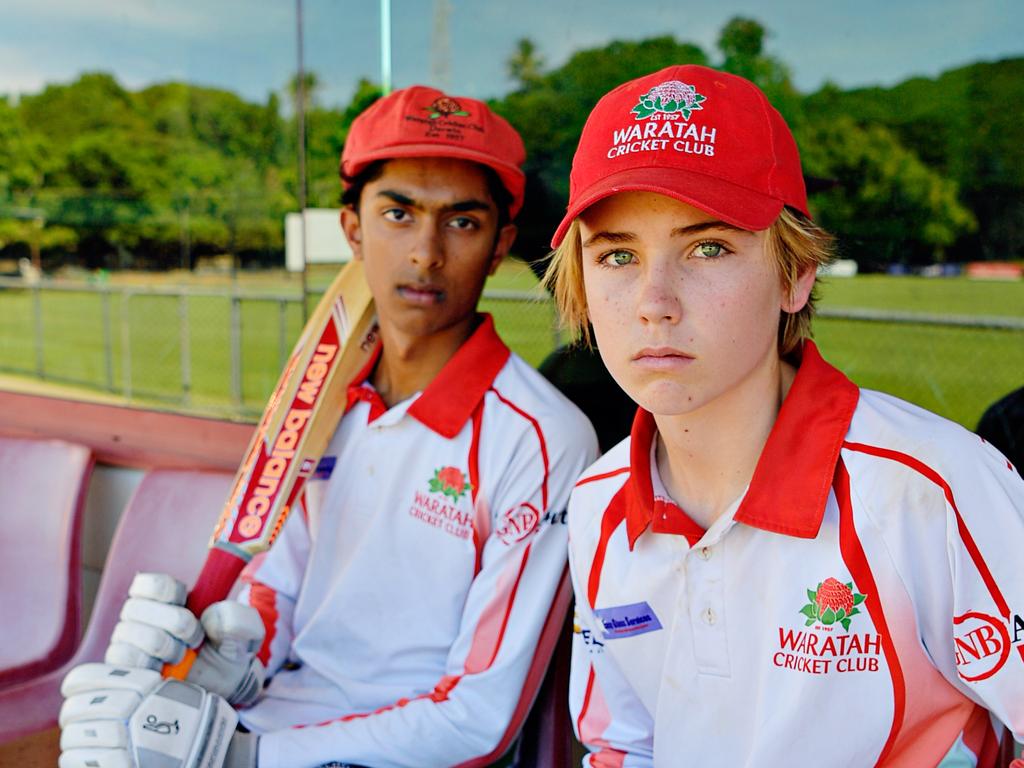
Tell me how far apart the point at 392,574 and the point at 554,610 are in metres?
0.31

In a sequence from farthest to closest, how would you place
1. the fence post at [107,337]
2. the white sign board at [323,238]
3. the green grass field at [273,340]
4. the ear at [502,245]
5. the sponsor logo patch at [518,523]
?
the fence post at [107,337] → the white sign board at [323,238] → the green grass field at [273,340] → the ear at [502,245] → the sponsor logo patch at [518,523]

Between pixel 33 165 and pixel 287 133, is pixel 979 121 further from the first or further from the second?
pixel 33 165

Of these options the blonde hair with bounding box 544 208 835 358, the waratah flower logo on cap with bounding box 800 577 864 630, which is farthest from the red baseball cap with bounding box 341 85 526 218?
the waratah flower logo on cap with bounding box 800 577 864 630

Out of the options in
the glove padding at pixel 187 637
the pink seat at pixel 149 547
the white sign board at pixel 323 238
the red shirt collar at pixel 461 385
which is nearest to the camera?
the glove padding at pixel 187 637

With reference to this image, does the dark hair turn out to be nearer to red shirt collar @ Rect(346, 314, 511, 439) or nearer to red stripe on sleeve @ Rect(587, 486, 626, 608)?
red shirt collar @ Rect(346, 314, 511, 439)

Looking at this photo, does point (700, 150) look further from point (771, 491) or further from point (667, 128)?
point (771, 491)

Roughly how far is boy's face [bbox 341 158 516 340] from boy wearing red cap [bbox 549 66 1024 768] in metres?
0.53

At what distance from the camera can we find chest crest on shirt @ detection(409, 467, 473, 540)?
5.50ft

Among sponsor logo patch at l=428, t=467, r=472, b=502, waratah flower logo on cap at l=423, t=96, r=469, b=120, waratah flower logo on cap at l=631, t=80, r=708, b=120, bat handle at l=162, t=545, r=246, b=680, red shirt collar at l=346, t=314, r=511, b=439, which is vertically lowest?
bat handle at l=162, t=545, r=246, b=680

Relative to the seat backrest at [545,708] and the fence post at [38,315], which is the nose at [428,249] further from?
the fence post at [38,315]

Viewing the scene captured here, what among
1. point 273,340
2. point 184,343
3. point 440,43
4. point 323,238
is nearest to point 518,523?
point 323,238

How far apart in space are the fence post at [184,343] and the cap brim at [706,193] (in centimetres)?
295

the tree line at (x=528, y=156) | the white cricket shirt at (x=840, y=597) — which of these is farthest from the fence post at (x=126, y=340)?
the white cricket shirt at (x=840, y=597)

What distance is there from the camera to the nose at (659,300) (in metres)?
1.09
